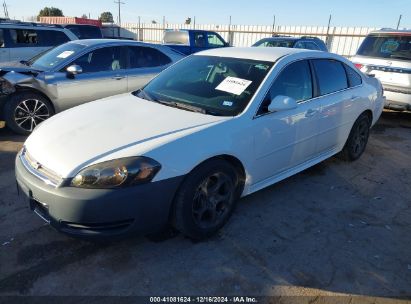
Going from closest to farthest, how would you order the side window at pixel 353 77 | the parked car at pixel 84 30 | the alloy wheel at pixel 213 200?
the alloy wheel at pixel 213 200, the side window at pixel 353 77, the parked car at pixel 84 30

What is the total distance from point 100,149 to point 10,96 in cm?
381

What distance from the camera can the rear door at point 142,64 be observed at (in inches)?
257

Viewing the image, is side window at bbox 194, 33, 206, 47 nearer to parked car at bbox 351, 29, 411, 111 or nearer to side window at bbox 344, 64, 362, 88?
parked car at bbox 351, 29, 411, 111

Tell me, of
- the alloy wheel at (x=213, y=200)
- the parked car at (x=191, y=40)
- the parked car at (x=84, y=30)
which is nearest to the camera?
the alloy wheel at (x=213, y=200)

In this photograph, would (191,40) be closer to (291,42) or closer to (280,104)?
(291,42)

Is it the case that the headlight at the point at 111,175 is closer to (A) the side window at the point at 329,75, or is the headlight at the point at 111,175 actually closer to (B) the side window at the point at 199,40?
(A) the side window at the point at 329,75

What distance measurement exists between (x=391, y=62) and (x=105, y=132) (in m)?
6.47

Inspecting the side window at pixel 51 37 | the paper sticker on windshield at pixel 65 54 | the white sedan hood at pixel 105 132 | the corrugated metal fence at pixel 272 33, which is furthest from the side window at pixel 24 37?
the corrugated metal fence at pixel 272 33

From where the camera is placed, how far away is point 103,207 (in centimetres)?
246

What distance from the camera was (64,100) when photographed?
595cm

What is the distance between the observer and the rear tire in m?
5.00

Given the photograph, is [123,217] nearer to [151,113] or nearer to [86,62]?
[151,113]

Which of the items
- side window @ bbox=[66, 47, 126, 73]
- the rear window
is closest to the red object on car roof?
the rear window

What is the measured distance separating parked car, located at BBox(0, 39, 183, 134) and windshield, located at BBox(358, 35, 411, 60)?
15.4 feet
